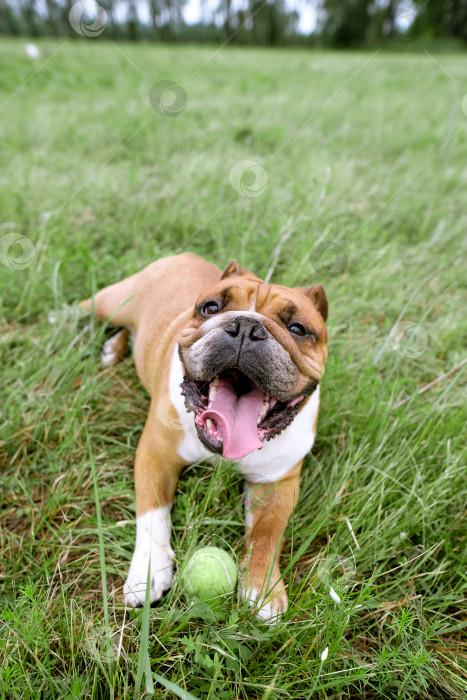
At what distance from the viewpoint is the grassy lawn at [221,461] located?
185 centimetres

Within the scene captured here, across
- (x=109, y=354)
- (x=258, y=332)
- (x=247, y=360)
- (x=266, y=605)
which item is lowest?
(x=266, y=605)

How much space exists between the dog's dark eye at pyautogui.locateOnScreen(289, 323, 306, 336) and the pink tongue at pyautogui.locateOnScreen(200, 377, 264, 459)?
0.37 m

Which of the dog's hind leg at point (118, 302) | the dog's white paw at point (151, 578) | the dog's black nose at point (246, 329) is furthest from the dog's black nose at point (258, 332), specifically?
the dog's hind leg at point (118, 302)

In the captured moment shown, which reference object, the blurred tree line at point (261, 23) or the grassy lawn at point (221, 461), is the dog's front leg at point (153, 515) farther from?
the blurred tree line at point (261, 23)

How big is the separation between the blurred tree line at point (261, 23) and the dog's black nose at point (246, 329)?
20.3 metres

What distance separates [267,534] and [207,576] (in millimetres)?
490

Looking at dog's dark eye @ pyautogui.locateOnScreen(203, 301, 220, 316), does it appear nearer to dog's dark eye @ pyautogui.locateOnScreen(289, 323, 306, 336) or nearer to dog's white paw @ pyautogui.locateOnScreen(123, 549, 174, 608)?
dog's dark eye @ pyautogui.locateOnScreen(289, 323, 306, 336)

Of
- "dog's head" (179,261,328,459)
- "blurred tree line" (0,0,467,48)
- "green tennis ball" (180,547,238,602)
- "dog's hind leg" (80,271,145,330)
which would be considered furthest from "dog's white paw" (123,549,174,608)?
"blurred tree line" (0,0,467,48)

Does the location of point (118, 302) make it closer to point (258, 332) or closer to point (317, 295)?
point (317, 295)

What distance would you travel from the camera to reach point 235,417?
2211 mm

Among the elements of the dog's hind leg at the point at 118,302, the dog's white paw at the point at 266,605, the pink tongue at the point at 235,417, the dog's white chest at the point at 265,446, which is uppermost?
the dog's hind leg at the point at 118,302

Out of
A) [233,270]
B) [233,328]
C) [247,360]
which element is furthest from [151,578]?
[233,270]

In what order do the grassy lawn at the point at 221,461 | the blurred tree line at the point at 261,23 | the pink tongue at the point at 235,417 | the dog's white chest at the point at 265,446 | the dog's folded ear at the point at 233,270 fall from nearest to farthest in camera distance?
the grassy lawn at the point at 221,461 → the pink tongue at the point at 235,417 → the dog's white chest at the point at 265,446 → the dog's folded ear at the point at 233,270 → the blurred tree line at the point at 261,23

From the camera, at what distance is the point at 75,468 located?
8.77ft
